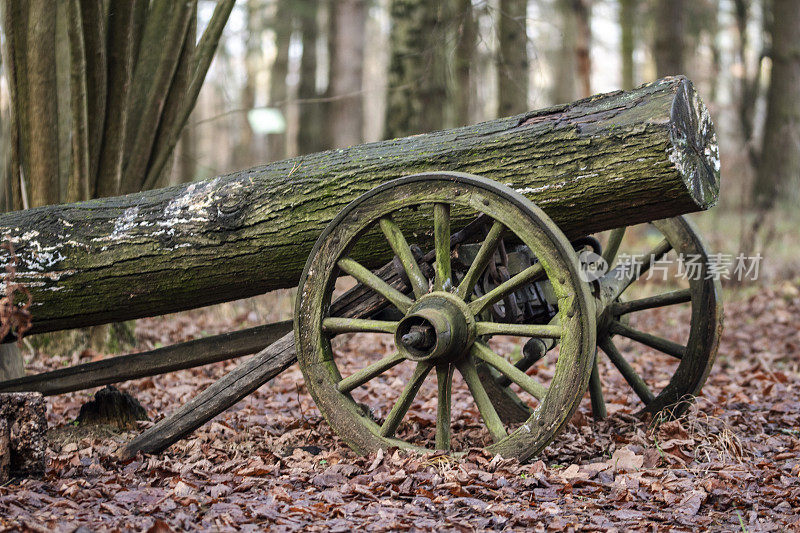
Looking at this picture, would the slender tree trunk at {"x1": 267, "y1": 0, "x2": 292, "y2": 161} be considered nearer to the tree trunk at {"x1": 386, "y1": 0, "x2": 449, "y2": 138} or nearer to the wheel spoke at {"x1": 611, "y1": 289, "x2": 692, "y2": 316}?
the tree trunk at {"x1": 386, "y1": 0, "x2": 449, "y2": 138}

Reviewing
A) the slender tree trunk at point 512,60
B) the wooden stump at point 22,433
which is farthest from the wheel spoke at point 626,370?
the slender tree trunk at point 512,60

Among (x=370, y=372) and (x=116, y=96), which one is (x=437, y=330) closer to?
(x=370, y=372)

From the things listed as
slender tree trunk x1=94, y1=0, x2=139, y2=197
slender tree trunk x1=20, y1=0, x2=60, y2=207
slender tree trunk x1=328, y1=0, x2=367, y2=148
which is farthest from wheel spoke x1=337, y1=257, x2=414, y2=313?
slender tree trunk x1=328, y1=0, x2=367, y2=148

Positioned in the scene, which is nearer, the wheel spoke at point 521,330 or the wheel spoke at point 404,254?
the wheel spoke at point 521,330

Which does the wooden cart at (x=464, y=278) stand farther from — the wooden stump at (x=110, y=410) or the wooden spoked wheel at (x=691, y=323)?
the wooden stump at (x=110, y=410)

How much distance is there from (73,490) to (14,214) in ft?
5.49

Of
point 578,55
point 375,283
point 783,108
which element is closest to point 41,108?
point 375,283

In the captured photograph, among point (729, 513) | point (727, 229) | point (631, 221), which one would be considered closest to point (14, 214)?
point (631, 221)

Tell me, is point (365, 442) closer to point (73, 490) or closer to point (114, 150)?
point (73, 490)

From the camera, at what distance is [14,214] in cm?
383

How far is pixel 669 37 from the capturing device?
394 inches

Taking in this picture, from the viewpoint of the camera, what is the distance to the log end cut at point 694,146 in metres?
2.90

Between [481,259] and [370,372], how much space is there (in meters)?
0.69

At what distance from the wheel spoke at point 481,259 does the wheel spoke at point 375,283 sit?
0.83 ft
